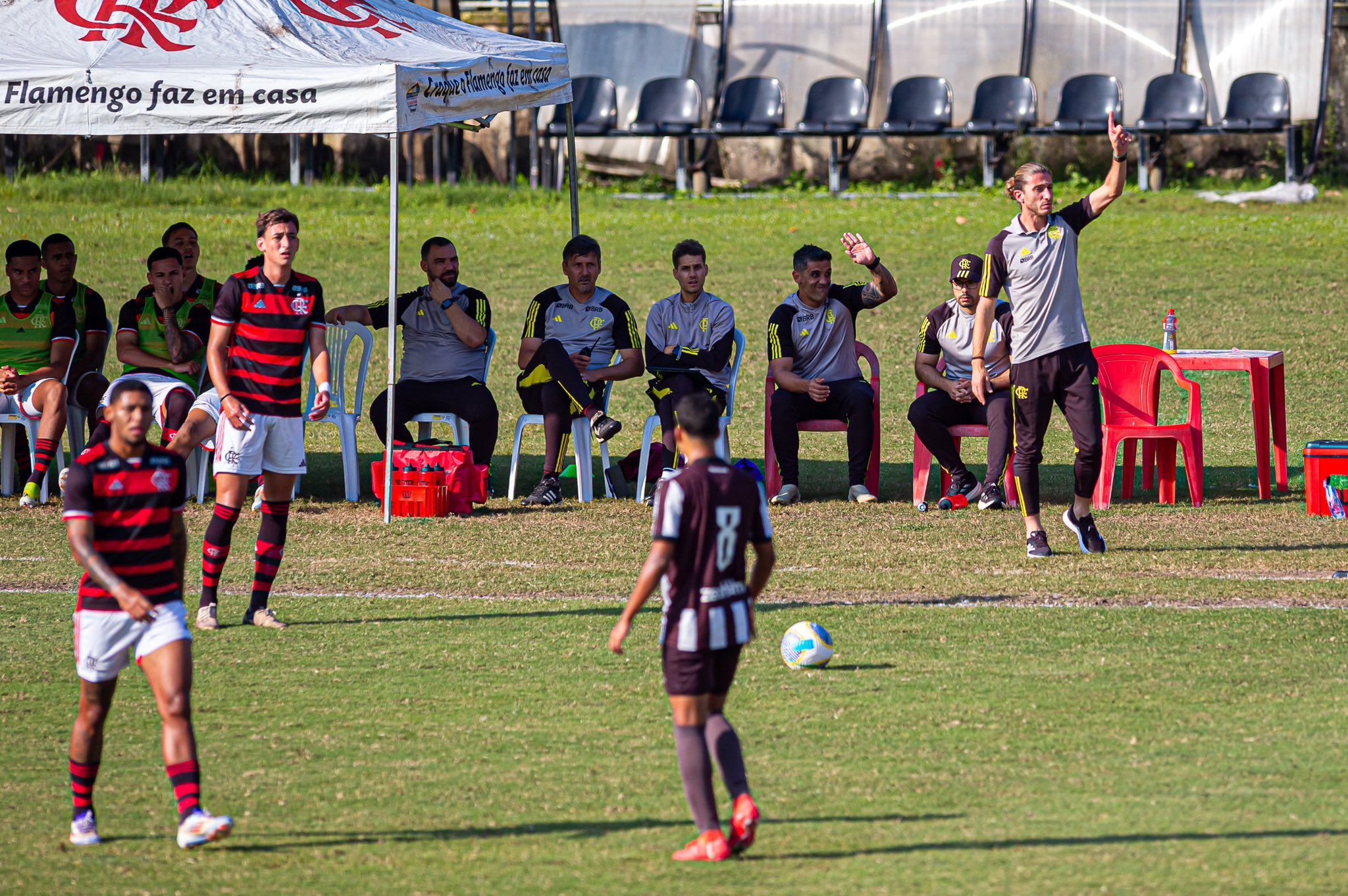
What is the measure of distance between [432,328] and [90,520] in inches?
263

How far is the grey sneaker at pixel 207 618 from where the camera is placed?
786 centimetres

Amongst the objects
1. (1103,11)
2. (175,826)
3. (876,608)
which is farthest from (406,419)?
(1103,11)

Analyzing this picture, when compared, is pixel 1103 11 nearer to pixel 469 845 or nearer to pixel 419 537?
pixel 419 537

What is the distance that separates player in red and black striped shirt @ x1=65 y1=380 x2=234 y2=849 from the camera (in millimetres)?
5016

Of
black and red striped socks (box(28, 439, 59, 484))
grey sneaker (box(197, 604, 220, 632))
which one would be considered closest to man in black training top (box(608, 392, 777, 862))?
grey sneaker (box(197, 604, 220, 632))

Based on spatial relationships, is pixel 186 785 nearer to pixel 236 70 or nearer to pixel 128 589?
pixel 128 589

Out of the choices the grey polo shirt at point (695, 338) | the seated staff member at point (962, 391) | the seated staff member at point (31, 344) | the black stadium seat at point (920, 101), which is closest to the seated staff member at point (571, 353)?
the grey polo shirt at point (695, 338)

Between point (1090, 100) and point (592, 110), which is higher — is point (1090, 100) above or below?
above

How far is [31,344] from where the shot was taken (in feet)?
37.3

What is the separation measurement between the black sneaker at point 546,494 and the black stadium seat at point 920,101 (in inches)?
510

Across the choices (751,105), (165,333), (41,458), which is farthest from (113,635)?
(751,105)

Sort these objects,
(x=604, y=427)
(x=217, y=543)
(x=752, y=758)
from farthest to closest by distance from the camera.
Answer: (x=604, y=427)
(x=217, y=543)
(x=752, y=758)

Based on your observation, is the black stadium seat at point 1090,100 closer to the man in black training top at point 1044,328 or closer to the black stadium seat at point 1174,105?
the black stadium seat at point 1174,105

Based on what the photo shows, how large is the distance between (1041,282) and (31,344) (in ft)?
20.7
